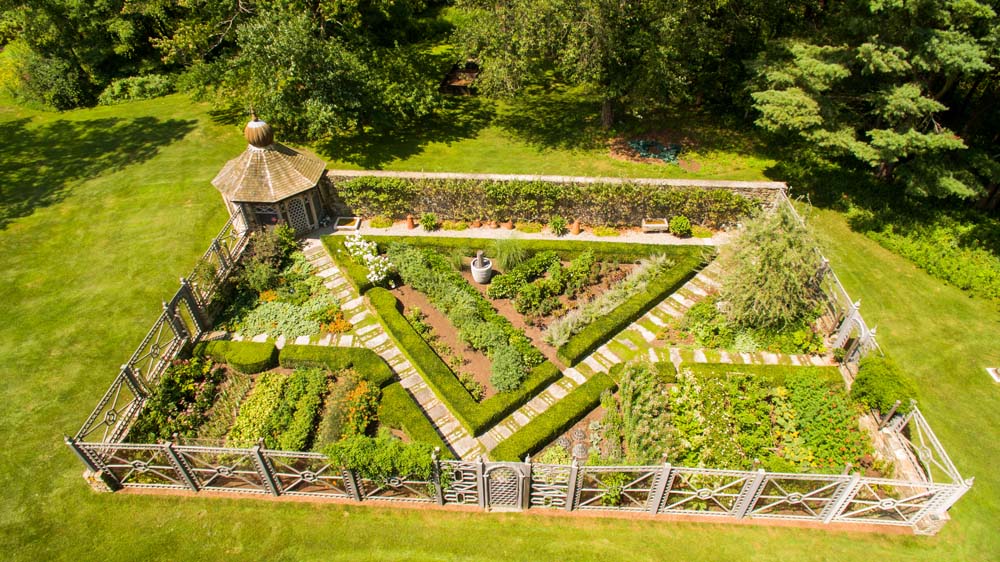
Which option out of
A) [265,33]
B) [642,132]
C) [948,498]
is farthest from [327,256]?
[948,498]

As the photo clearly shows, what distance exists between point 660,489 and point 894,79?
Result: 19.4 m

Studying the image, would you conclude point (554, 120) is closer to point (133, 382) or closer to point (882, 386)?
point (882, 386)

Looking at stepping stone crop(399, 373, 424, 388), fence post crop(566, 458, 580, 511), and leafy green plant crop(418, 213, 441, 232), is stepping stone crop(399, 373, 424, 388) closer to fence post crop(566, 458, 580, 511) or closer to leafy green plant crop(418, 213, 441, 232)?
fence post crop(566, 458, 580, 511)

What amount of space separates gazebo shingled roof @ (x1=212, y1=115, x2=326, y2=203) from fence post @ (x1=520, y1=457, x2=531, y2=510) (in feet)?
44.3

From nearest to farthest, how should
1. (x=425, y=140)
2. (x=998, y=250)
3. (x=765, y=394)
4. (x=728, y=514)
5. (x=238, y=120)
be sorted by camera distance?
(x=728, y=514), (x=765, y=394), (x=998, y=250), (x=425, y=140), (x=238, y=120)

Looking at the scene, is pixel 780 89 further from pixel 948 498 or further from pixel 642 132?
pixel 948 498

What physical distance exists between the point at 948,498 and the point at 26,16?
44993mm

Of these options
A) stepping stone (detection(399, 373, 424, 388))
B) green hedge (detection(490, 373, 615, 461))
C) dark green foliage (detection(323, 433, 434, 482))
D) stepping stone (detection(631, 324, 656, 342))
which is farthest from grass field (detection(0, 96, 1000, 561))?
stepping stone (detection(631, 324, 656, 342))

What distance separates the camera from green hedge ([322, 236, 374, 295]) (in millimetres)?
17828

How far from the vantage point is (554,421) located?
1333 centimetres

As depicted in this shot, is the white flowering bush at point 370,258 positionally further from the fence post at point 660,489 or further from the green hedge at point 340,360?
the fence post at point 660,489

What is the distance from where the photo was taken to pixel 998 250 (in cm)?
1872

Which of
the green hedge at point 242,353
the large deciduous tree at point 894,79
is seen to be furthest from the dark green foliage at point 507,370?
the large deciduous tree at point 894,79

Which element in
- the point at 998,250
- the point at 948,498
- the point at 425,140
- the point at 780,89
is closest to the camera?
the point at 948,498
